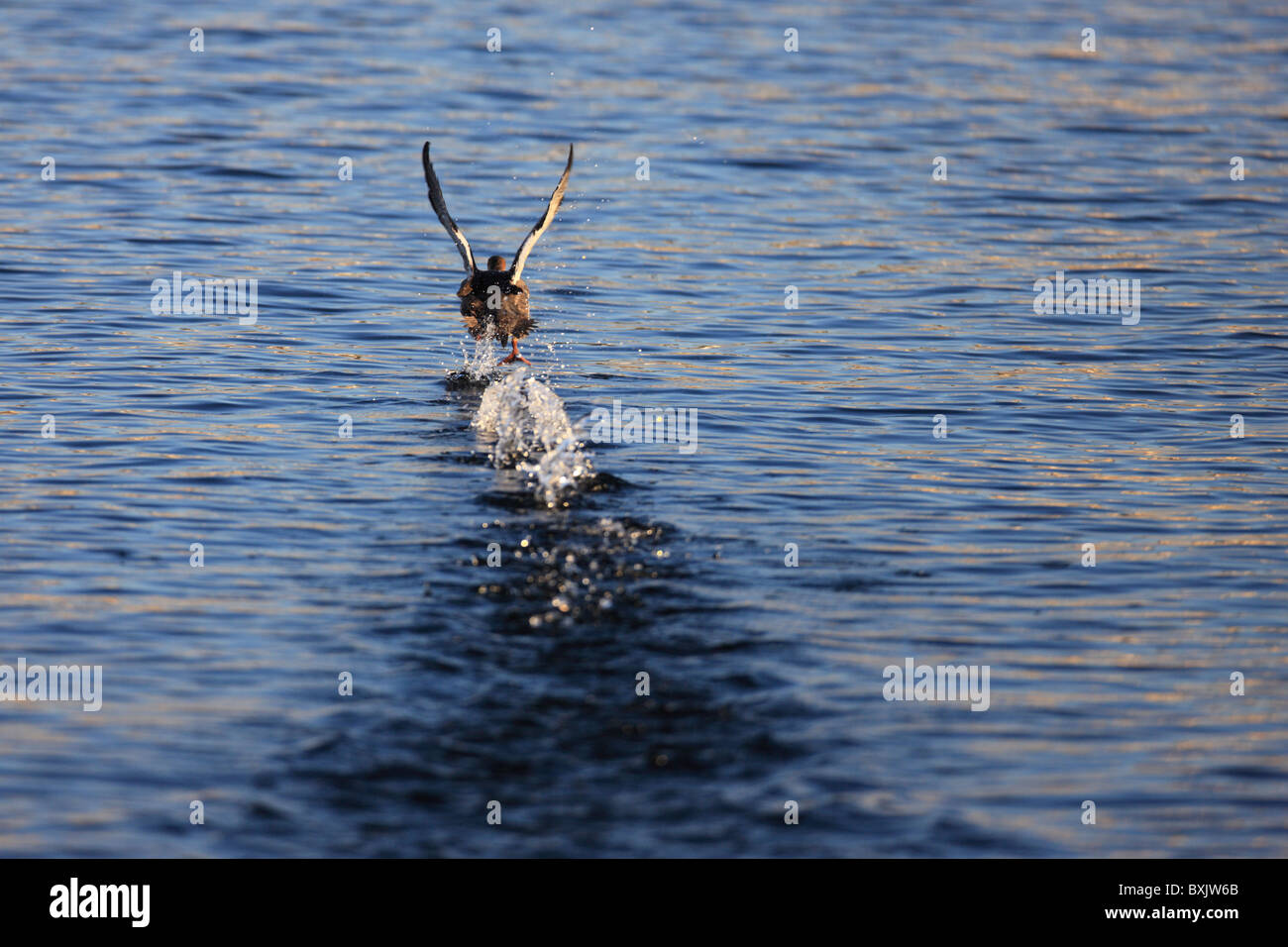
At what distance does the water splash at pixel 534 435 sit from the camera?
37.6 feet

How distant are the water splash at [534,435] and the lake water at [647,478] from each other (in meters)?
0.06

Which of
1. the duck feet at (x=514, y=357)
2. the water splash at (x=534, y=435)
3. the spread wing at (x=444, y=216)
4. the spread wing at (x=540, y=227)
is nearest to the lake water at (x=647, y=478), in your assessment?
the water splash at (x=534, y=435)

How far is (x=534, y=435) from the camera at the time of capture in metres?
12.4

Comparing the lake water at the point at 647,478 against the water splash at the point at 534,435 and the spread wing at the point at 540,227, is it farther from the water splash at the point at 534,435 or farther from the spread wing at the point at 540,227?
the spread wing at the point at 540,227

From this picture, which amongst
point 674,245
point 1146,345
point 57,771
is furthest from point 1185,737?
point 674,245

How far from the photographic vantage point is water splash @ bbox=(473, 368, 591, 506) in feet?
37.6

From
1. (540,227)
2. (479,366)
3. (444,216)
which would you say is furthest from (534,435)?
(479,366)

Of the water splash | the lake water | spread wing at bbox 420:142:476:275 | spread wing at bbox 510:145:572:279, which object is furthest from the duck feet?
spread wing at bbox 420:142:476:275

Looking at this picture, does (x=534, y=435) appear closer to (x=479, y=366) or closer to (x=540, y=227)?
(x=540, y=227)

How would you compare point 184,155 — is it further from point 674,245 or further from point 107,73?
point 674,245

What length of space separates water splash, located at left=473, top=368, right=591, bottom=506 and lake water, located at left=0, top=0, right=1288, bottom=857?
0.06 m

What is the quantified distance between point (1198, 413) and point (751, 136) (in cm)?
1125

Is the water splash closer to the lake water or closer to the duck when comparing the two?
the lake water
